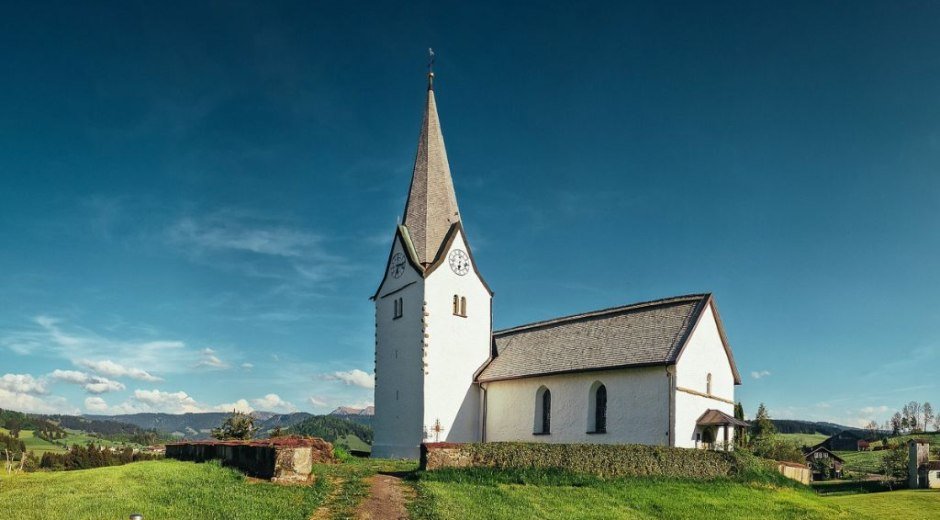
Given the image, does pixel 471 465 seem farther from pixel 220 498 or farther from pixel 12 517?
pixel 12 517

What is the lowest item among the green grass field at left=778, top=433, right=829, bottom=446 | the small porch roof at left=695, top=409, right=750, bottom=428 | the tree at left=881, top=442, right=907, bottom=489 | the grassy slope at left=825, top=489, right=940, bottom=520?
the green grass field at left=778, top=433, right=829, bottom=446

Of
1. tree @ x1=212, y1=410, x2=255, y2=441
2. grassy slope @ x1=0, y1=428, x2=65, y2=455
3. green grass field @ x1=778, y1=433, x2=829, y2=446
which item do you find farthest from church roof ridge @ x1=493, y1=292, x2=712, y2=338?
grassy slope @ x1=0, y1=428, x2=65, y2=455

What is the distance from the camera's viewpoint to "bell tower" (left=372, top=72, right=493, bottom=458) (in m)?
38.5

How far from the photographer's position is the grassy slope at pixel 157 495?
43.6ft

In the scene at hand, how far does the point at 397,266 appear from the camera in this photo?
42375mm

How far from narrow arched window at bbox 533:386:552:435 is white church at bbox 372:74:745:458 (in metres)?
0.06

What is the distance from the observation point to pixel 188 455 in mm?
23547

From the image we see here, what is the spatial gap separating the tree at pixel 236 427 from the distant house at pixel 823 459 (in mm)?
76460

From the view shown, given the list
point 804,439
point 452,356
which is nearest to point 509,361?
point 452,356

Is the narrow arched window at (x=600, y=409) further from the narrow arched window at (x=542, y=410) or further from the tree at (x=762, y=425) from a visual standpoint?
the tree at (x=762, y=425)

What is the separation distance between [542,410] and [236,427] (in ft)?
56.5

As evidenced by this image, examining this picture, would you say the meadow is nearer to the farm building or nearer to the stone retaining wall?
the stone retaining wall

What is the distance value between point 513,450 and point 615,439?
10.6 m

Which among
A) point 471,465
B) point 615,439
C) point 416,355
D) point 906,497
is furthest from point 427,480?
point 906,497
